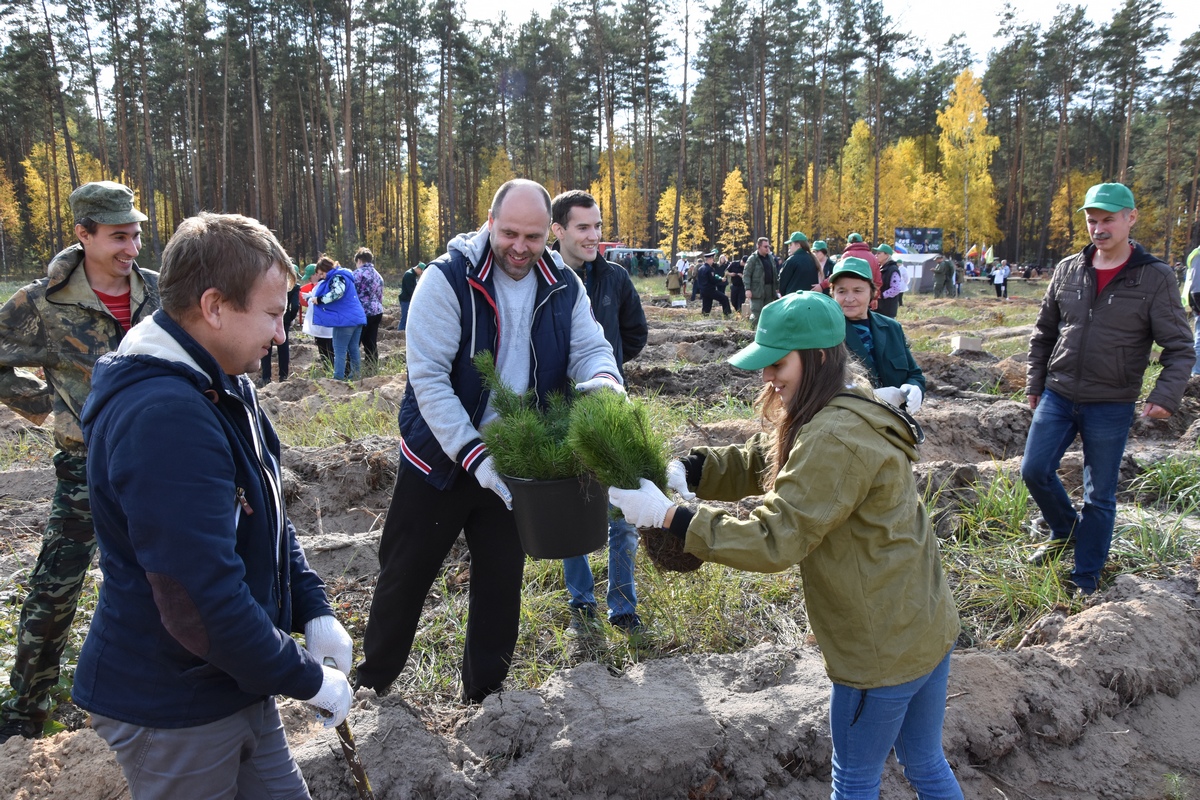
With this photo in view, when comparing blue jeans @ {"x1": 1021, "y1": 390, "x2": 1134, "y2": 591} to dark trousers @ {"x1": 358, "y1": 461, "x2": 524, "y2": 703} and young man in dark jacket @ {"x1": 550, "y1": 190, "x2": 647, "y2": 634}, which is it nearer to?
young man in dark jacket @ {"x1": 550, "y1": 190, "x2": 647, "y2": 634}

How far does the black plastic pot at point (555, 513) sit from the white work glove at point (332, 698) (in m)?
0.79

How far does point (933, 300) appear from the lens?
25250 mm

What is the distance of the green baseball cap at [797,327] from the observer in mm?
2020

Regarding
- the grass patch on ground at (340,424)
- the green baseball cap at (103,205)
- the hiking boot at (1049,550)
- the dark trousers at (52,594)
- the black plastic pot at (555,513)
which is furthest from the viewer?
the grass patch on ground at (340,424)

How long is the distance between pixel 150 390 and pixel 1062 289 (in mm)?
4067

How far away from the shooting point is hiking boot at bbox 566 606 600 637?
3.51m

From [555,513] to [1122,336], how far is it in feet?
9.62

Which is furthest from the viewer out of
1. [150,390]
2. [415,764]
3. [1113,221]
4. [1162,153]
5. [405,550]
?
[1162,153]

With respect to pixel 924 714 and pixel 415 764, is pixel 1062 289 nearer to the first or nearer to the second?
pixel 924 714

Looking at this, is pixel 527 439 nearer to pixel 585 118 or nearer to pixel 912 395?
pixel 912 395

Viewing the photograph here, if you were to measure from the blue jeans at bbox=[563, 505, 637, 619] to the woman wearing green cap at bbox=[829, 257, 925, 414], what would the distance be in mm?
1339

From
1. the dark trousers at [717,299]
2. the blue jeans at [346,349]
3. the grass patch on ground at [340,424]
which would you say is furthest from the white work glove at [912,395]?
the dark trousers at [717,299]

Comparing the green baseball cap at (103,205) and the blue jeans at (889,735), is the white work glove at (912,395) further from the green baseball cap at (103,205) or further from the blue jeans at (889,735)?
the green baseball cap at (103,205)

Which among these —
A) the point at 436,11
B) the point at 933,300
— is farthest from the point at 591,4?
the point at 933,300
